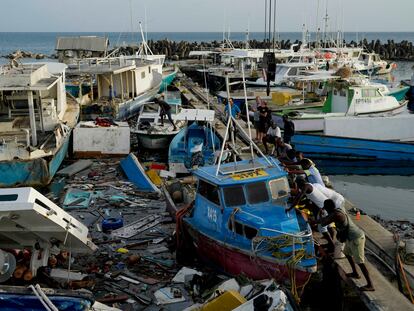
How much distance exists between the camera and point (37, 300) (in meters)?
7.14

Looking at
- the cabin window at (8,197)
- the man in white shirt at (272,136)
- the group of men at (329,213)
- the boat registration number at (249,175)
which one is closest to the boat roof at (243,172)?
the boat registration number at (249,175)

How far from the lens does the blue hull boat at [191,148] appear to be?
15.9 metres

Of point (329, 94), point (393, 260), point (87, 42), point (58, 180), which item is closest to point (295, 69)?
point (329, 94)

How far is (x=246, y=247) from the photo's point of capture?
8773mm

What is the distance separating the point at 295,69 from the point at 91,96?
1270 centimetres

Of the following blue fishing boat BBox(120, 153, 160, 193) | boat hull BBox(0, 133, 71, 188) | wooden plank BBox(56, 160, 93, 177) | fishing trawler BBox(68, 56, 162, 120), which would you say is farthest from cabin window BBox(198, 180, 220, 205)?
fishing trawler BBox(68, 56, 162, 120)

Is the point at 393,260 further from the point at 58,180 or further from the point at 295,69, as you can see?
the point at 295,69

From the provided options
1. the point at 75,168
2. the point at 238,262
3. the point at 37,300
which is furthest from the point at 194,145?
the point at 37,300

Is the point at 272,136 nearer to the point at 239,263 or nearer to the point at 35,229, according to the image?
the point at 239,263

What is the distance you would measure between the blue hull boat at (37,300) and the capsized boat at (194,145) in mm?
8599

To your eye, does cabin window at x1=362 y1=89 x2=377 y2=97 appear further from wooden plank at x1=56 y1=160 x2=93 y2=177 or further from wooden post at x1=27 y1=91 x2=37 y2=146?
wooden post at x1=27 y1=91 x2=37 y2=146

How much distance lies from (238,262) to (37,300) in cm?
336

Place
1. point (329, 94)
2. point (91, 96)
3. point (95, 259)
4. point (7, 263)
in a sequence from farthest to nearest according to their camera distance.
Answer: point (91, 96), point (329, 94), point (95, 259), point (7, 263)

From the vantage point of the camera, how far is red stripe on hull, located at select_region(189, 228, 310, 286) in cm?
830
